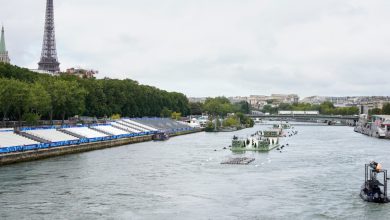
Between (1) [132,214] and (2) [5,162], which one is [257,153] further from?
(1) [132,214]

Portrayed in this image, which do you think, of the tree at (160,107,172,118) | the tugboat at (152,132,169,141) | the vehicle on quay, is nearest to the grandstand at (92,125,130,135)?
the tugboat at (152,132,169,141)

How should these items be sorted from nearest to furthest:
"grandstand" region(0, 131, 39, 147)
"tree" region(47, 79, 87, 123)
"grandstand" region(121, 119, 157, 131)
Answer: "grandstand" region(0, 131, 39, 147)
"tree" region(47, 79, 87, 123)
"grandstand" region(121, 119, 157, 131)

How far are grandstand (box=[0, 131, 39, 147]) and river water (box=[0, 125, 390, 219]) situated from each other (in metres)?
3.01

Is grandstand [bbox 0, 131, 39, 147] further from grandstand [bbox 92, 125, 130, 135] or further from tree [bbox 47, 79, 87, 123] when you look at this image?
grandstand [bbox 92, 125, 130, 135]

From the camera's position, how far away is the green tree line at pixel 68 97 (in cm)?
5295

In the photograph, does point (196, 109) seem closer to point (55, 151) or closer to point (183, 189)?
point (55, 151)

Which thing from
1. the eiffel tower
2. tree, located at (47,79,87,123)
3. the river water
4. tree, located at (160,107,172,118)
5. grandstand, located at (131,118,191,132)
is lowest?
the river water

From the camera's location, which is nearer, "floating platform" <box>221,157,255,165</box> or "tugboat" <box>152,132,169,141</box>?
"floating platform" <box>221,157,255,165</box>

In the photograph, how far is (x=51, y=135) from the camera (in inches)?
2021

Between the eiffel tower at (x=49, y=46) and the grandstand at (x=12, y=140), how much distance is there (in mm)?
79966

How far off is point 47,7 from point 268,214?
4198 inches

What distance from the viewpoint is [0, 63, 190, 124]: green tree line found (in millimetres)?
52953

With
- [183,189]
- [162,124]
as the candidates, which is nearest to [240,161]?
[183,189]

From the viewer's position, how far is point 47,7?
122 metres
